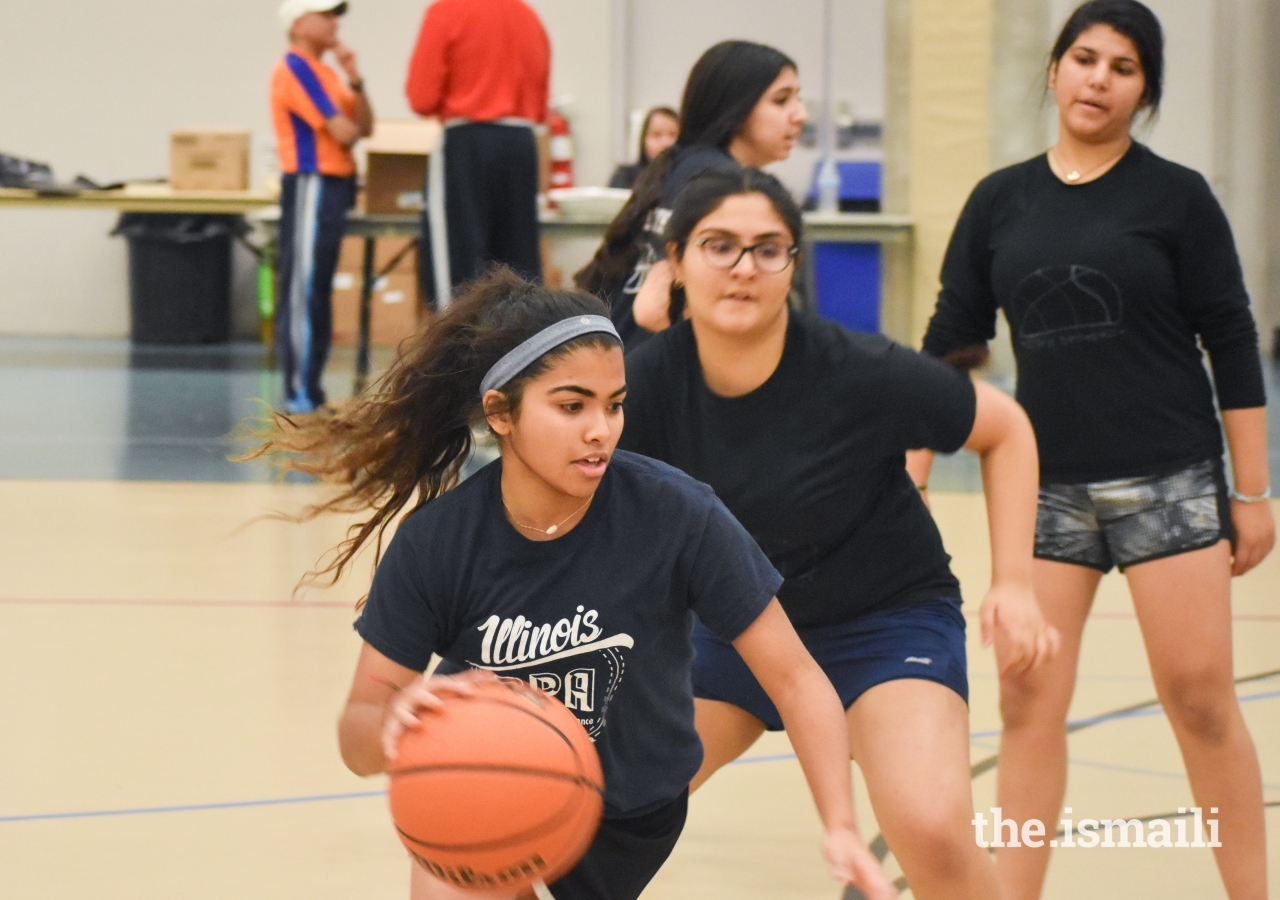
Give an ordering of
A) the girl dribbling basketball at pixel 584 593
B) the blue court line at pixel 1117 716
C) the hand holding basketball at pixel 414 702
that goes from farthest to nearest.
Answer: the blue court line at pixel 1117 716 → the girl dribbling basketball at pixel 584 593 → the hand holding basketball at pixel 414 702

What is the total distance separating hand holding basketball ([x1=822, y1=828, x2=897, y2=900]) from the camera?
1735 mm

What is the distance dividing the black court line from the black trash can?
32.1ft

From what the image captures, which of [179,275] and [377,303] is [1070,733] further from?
[179,275]

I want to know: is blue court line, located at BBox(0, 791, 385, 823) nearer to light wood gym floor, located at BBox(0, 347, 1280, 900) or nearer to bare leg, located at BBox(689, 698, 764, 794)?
light wood gym floor, located at BBox(0, 347, 1280, 900)

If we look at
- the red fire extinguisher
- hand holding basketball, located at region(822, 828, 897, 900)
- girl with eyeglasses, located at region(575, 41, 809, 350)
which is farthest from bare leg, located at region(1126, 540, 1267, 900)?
the red fire extinguisher

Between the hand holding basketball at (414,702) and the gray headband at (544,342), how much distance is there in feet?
1.43

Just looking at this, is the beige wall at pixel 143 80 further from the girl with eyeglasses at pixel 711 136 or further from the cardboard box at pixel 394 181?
the girl with eyeglasses at pixel 711 136

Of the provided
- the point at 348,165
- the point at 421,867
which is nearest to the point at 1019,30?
the point at 348,165

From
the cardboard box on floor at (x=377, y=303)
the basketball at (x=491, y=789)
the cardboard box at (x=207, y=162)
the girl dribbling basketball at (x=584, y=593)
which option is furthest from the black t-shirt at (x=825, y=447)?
the cardboard box on floor at (x=377, y=303)

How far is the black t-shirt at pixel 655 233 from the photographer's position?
334 cm

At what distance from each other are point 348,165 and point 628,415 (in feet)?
19.8

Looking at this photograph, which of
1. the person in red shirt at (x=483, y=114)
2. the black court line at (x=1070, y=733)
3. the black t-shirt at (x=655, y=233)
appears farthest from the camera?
the person in red shirt at (x=483, y=114)

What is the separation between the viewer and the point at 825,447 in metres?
2.38

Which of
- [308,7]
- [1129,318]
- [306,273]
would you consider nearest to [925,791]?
[1129,318]
